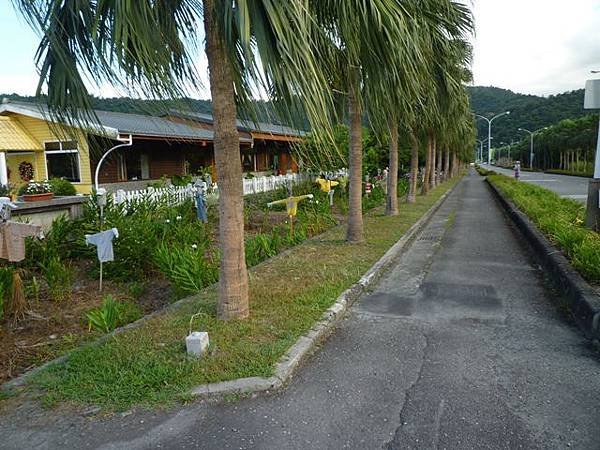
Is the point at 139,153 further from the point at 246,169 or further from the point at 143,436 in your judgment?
the point at 143,436

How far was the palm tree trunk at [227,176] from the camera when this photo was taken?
4.01m

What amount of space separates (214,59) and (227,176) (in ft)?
3.37

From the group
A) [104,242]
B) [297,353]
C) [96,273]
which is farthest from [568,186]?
Result: [297,353]

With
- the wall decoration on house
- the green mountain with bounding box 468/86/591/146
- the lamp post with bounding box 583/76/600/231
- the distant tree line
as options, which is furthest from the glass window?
the green mountain with bounding box 468/86/591/146

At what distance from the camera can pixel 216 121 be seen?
410 centimetres

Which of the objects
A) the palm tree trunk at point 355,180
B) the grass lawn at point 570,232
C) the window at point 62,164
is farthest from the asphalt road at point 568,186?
the window at point 62,164

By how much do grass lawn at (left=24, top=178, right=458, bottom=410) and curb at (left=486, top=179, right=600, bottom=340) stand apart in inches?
100.0

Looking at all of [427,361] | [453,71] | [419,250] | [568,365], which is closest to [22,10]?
[427,361]

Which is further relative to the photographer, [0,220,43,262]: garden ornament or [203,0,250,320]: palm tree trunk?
[0,220,43,262]: garden ornament

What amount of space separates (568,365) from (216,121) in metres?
3.64

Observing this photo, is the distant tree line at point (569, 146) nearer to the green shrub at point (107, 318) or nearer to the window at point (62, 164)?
the window at point (62, 164)

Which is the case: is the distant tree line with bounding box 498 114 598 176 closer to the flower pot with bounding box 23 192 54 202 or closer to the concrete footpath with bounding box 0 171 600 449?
the concrete footpath with bounding box 0 171 600 449

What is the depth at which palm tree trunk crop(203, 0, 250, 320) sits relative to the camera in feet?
13.2

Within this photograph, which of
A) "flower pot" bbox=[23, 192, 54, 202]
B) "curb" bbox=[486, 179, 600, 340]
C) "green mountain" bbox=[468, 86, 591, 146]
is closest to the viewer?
"curb" bbox=[486, 179, 600, 340]
